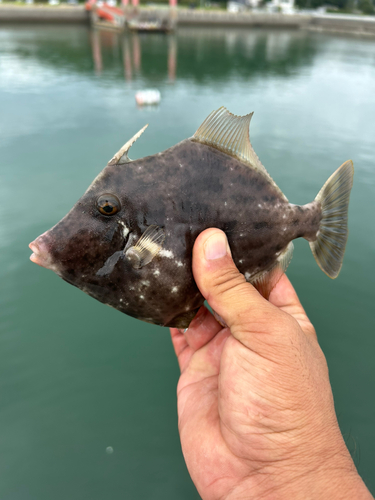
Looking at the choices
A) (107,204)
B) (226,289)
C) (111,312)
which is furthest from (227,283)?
(111,312)

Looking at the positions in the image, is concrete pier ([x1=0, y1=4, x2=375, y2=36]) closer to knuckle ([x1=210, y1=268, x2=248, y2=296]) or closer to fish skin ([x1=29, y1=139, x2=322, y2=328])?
fish skin ([x1=29, y1=139, x2=322, y2=328])

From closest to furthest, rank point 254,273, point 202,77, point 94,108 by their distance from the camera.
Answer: point 254,273 → point 94,108 → point 202,77

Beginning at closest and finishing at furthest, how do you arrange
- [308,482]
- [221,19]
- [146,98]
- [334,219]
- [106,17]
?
[308,482]
[334,219]
[146,98]
[106,17]
[221,19]

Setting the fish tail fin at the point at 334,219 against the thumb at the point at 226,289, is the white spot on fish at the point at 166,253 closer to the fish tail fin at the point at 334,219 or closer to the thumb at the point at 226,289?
the thumb at the point at 226,289

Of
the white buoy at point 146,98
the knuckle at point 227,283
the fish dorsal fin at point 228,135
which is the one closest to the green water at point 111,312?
the white buoy at point 146,98

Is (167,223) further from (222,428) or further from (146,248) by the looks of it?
(222,428)

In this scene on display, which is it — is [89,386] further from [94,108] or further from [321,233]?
[94,108]

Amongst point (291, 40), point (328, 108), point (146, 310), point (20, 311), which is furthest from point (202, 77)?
point (291, 40)
